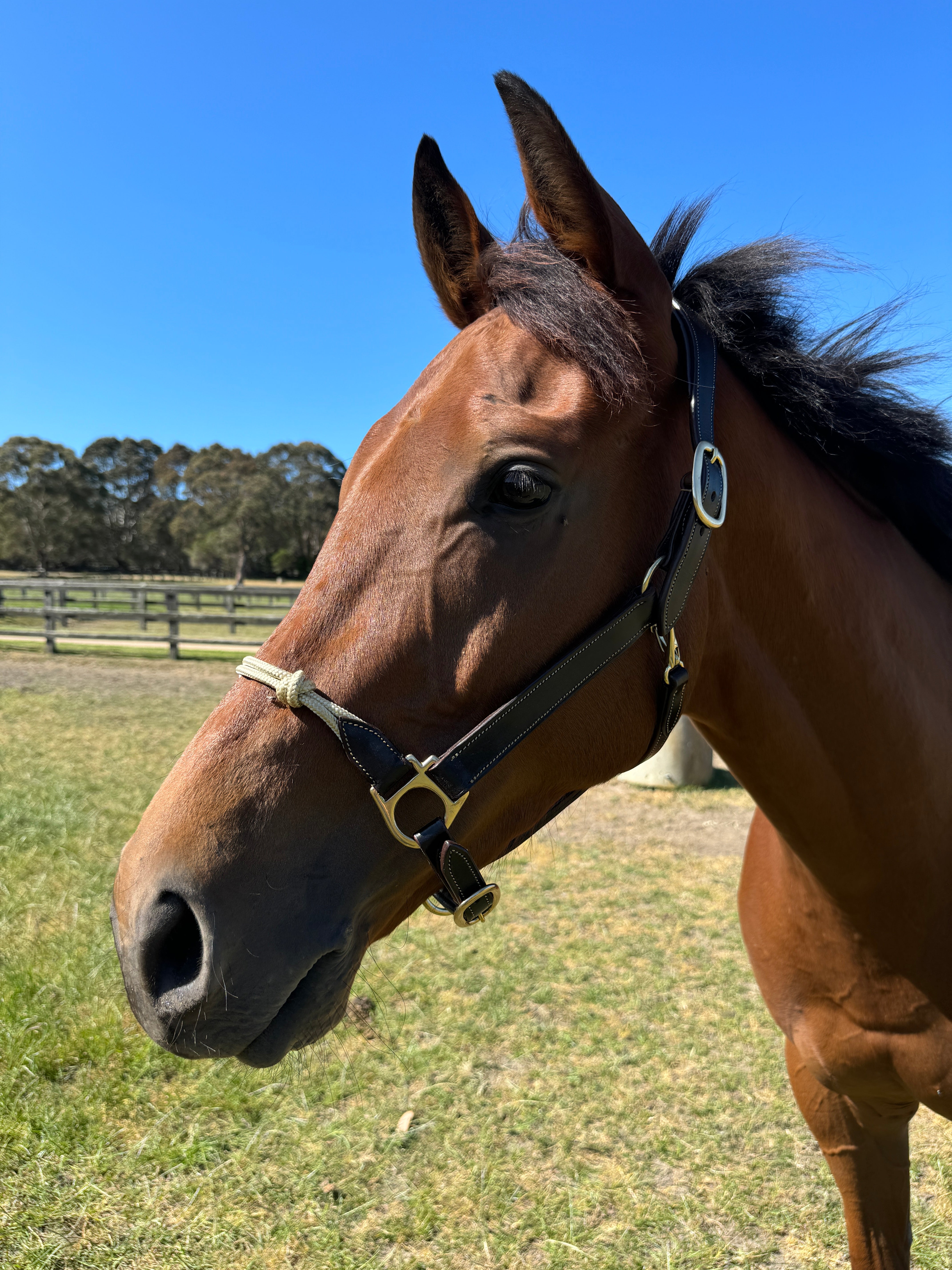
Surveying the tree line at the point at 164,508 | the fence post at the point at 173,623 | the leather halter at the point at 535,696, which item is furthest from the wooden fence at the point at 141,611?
the tree line at the point at 164,508

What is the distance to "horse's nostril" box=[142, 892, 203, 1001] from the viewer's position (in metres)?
1.17

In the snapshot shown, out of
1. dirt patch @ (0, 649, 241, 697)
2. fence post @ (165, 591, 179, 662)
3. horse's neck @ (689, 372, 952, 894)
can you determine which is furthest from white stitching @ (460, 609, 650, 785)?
fence post @ (165, 591, 179, 662)

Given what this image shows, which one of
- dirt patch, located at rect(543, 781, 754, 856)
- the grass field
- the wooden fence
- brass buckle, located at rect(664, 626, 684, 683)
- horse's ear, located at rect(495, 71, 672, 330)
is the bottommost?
the wooden fence

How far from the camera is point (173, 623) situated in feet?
59.3

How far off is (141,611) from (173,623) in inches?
311

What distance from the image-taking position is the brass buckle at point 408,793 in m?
1.24

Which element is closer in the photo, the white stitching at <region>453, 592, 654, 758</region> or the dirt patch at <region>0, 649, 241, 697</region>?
the white stitching at <region>453, 592, 654, 758</region>

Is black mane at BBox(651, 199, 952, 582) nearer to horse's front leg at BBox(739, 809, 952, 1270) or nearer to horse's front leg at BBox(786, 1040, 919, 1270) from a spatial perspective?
horse's front leg at BBox(739, 809, 952, 1270)

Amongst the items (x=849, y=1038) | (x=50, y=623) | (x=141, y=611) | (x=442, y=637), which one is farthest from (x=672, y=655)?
(x=141, y=611)

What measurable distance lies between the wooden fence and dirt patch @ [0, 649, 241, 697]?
0.60 meters

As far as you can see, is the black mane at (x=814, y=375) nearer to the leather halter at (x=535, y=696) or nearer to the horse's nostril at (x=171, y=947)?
the leather halter at (x=535, y=696)

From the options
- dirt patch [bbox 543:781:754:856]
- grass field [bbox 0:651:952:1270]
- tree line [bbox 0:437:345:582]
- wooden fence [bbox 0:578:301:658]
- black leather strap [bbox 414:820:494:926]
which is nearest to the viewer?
black leather strap [bbox 414:820:494:926]

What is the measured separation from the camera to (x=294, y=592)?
24.0 metres

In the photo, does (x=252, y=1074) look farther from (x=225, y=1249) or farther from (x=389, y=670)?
(x=389, y=670)
